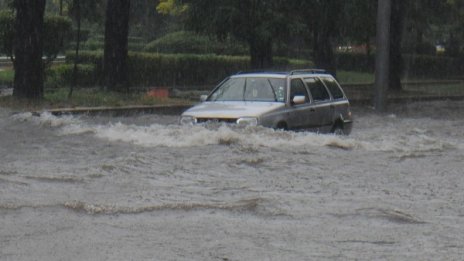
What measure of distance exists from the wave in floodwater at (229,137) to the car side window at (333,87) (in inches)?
37.5

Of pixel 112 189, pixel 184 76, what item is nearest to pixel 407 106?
pixel 184 76

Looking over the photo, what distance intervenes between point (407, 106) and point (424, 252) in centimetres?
2377

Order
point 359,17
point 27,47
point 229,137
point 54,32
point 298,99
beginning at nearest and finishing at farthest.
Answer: point 229,137, point 298,99, point 27,47, point 54,32, point 359,17

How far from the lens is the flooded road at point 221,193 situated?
9148 mm

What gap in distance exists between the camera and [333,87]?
19641 millimetres

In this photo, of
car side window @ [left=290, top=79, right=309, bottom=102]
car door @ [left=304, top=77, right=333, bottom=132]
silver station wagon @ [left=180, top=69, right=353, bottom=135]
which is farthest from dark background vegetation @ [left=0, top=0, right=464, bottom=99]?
car side window @ [left=290, top=79, right=309, bottom=102]

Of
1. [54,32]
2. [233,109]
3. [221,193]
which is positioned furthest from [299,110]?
[54,32]

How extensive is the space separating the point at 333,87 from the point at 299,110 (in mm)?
2283

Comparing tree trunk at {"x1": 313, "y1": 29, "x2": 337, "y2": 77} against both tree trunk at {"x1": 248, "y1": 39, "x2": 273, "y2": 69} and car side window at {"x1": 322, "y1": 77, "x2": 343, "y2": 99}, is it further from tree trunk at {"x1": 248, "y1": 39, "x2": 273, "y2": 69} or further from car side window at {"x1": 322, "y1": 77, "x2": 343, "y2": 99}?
car side window at {"x1": 322, "y1": 77, "x2": 343, "y2": 99}

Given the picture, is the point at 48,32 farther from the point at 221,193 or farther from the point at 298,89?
the point at 221,193

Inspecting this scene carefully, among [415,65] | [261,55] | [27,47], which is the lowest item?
[415,65]

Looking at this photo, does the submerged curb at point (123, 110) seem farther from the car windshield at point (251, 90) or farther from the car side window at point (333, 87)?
the car side window at point (333, 87)

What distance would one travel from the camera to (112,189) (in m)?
12.5

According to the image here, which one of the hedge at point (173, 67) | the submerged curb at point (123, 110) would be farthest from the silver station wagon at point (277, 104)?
the hedge at point (173, 67)
